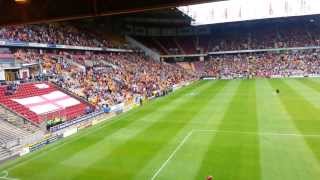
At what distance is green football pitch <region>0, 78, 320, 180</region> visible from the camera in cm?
1598

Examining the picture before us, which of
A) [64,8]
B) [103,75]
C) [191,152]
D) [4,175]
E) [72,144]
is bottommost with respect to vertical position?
[4,175]

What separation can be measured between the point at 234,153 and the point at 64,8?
13027mm

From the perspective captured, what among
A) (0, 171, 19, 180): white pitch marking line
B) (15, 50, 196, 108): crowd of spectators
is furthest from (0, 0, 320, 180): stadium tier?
(15, 50, 196, 108): crowd of spectators

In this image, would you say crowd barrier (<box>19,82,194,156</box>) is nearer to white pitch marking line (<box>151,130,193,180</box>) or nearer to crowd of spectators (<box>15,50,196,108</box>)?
crowd of spectators (<box>15,50,196,108</box>)

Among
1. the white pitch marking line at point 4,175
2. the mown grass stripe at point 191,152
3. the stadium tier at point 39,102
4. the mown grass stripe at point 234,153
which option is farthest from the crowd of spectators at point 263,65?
the white pitch marking line at point 4,175

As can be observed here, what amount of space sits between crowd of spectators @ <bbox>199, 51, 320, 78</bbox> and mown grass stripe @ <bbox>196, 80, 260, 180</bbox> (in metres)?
43.8

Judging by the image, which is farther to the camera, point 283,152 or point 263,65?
point 263,65

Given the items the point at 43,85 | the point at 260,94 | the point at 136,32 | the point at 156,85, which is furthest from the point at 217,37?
the point at 43,85

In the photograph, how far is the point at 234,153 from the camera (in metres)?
18.3

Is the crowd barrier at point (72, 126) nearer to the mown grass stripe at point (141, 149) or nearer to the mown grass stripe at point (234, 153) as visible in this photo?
the mown grass stripe at point (141, 149)

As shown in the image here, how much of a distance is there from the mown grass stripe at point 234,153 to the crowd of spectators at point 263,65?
4381 cm

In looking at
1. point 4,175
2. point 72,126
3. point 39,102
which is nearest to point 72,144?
point 72,126

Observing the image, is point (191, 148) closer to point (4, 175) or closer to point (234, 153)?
point (234, 153)

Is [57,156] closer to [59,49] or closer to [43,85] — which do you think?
[43,85]
